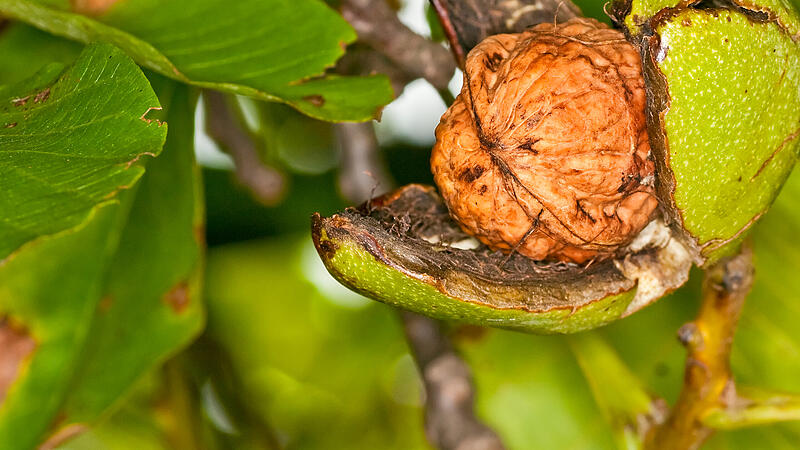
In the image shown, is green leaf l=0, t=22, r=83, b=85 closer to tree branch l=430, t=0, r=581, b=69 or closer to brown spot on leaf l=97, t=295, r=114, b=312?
brown spot on leaf l=97, t=295, r=114, b=312

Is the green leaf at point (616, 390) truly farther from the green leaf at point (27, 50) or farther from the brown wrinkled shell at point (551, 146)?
the green leaf at point (27, 50)

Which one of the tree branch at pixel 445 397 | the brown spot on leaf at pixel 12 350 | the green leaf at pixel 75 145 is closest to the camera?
the green leaf at pixel 75 145

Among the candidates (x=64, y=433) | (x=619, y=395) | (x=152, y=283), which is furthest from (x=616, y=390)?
(x=64, y=433)

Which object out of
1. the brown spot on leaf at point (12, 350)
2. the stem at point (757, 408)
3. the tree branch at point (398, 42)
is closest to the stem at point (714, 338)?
the stem at point (757, 408)

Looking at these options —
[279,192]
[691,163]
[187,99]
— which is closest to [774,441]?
[691,163]

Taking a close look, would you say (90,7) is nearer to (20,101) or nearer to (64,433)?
(20,101)

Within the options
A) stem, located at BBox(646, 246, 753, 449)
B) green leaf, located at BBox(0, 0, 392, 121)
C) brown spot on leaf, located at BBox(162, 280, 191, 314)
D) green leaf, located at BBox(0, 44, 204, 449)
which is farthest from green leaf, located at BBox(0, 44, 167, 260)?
stem, located at BBox(646, 246, 753, 449)
